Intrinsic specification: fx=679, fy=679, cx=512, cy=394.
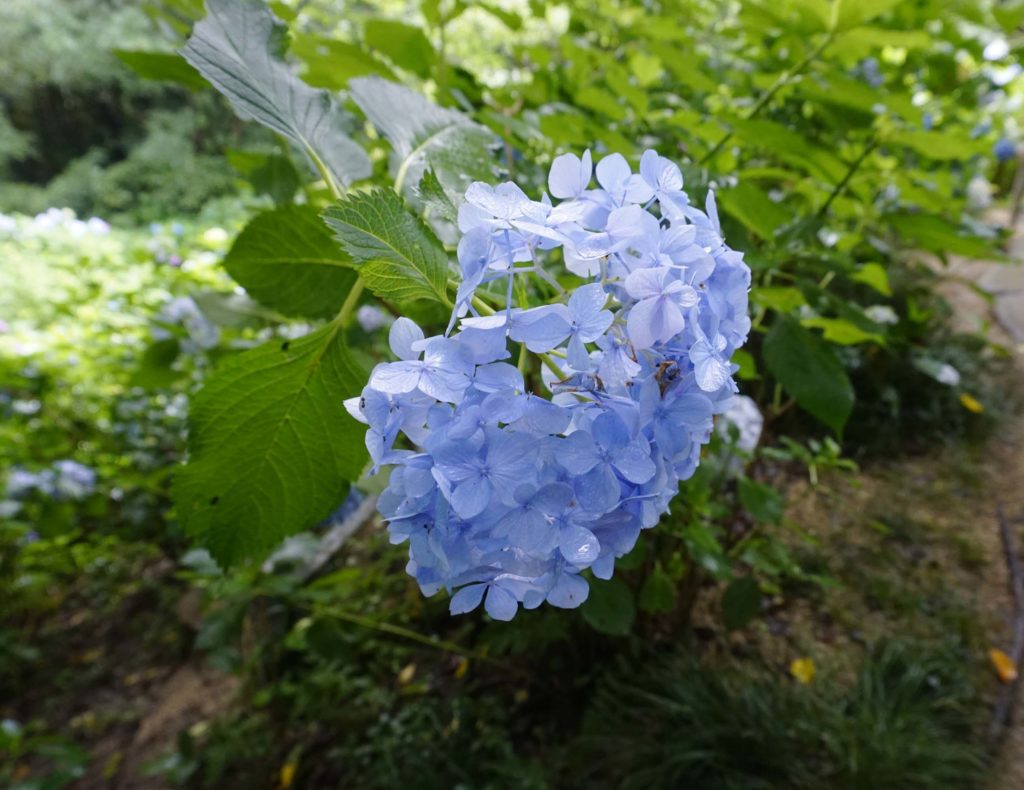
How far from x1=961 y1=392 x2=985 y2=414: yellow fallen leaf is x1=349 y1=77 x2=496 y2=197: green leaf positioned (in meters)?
2.81

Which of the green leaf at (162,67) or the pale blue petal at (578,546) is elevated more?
the green leaf at (162,67)

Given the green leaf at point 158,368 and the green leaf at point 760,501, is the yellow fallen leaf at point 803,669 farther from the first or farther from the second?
the green leaf at point 158,368

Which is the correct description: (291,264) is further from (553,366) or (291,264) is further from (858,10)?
(858,10)

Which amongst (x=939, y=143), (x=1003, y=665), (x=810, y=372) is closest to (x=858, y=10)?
(x=939, y=143)

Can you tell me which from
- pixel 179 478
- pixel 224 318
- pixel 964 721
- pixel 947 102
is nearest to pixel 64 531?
pixel 224 318

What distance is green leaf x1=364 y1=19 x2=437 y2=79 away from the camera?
93cm

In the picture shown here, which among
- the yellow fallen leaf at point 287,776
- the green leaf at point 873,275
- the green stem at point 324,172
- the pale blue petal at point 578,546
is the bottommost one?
the yellow fallen leaf at point 287,776

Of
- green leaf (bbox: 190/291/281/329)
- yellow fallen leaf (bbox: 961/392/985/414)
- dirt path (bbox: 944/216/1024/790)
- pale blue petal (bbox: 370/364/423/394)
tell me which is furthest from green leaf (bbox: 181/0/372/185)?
yellow fallen leaf (bbox: 961/392/985/414)

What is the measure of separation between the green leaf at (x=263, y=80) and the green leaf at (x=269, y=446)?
177 mm

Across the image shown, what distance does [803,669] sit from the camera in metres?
1.82

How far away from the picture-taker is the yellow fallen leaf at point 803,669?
5.90 ft

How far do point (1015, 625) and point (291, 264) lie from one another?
2312mm

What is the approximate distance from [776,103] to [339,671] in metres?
1.85

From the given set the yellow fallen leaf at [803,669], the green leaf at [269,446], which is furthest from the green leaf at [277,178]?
the yellow fallen leaf at [803,669]
